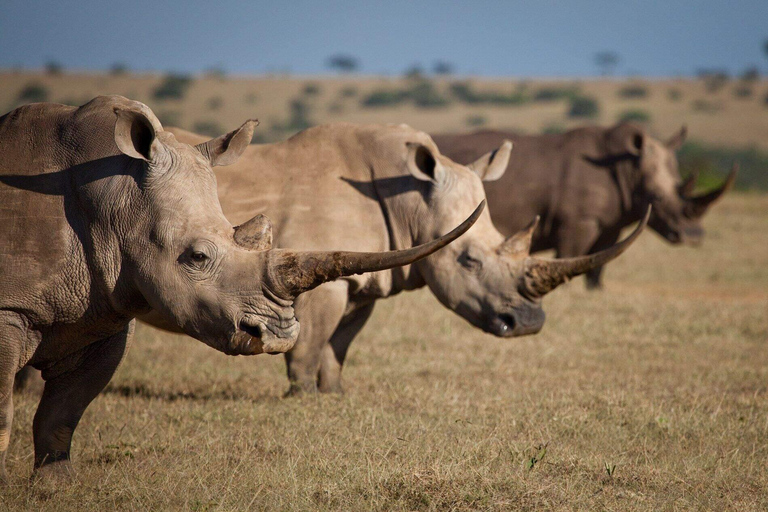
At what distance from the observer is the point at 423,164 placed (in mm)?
6004

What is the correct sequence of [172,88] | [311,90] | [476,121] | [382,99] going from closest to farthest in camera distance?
[476,121], [172,88], [382,99], [311,90]

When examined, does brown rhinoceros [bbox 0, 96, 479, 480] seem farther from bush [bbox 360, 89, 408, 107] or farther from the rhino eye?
bush [bbox 360, 89, 408, 107]

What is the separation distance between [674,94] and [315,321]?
6686 centimetres

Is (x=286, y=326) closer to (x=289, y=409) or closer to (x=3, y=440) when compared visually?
(x=3, y=440)

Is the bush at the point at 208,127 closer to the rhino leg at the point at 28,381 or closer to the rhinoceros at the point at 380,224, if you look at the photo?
the rhino leg at the point at 28,381

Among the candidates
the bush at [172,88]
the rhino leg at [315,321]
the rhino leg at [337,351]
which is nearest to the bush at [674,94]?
the bush at [172,88]

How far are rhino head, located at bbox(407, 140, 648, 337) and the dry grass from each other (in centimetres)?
4553

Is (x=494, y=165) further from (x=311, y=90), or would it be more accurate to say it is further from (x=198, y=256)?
(x=311, y=90)

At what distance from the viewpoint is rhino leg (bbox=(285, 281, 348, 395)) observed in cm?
575

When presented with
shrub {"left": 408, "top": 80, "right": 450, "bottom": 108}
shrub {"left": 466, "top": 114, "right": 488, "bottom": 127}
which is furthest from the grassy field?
shrub {"left": 408, "top": 80, "right": 450, "bottom": 108}

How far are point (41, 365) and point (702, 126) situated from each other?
55492 millimetres

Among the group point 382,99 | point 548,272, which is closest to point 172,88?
point 382,99

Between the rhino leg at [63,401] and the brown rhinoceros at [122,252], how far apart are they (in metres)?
0.19

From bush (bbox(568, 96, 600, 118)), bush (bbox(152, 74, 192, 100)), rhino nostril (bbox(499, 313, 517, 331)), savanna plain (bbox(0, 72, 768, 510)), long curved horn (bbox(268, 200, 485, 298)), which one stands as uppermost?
bush (bbox(152, 74, 192, 100))
